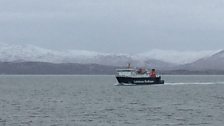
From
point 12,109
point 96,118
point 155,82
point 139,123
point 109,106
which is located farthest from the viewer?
point 155,82

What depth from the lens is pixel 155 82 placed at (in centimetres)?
15150

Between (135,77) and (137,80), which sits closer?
(135,77)

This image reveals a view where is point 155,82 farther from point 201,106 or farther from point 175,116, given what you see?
point 175,116

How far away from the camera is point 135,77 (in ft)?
482

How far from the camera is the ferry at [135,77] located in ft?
477

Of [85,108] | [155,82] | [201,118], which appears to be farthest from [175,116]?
[155,82]

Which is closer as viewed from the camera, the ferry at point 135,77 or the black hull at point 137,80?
the ferry at point 135,77

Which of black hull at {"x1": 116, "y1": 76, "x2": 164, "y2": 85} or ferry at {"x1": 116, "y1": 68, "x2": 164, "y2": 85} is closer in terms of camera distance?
ferry at {"x1": 116, "y1": 68, "x2": 164, "y2": 85}

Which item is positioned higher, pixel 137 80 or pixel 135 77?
pixel 135 77

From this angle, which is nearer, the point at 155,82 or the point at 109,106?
the point at 109,106

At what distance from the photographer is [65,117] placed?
210ft

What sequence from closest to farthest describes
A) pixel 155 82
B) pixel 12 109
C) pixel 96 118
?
1. pixel 96 118
2. pixel 12 109
3. pixel 155 82

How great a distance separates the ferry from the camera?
146m

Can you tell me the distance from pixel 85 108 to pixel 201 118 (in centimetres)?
1852
